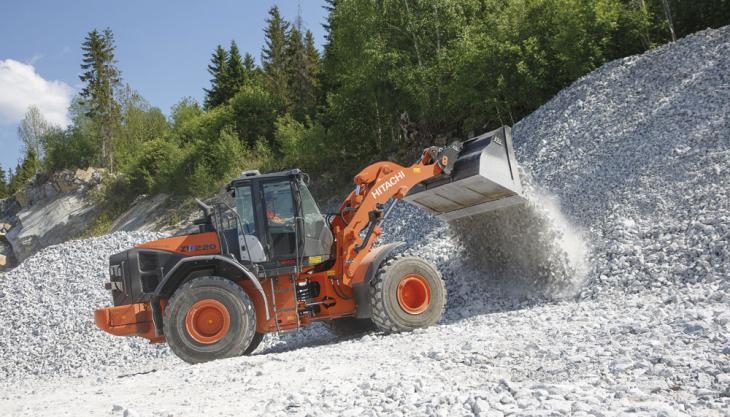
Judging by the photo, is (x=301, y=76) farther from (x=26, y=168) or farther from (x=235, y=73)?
(x=26, y=168)

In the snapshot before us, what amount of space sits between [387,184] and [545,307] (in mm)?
2509

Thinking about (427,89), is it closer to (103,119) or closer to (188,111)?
(188,111)

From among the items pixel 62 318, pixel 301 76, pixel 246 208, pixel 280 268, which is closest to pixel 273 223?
pixel 246 208

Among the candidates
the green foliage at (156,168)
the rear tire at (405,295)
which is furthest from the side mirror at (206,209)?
the green foliage at (156,168)

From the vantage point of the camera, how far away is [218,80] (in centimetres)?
4128

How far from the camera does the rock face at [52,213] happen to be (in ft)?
121

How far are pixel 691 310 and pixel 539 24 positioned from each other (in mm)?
13769

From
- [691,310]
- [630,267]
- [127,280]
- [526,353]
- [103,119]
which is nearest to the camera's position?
[526,353]

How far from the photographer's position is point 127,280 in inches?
278

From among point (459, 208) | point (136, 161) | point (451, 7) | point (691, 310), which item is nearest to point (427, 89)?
point (451, 7)

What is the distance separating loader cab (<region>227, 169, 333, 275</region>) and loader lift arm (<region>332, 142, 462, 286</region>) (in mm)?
496

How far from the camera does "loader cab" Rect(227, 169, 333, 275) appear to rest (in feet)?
23.1

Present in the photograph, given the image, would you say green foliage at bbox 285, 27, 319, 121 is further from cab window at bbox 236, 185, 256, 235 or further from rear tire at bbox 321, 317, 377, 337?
cab window at bbox 236, 185, 256, 235

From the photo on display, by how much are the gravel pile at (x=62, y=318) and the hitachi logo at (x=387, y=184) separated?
177 inches
